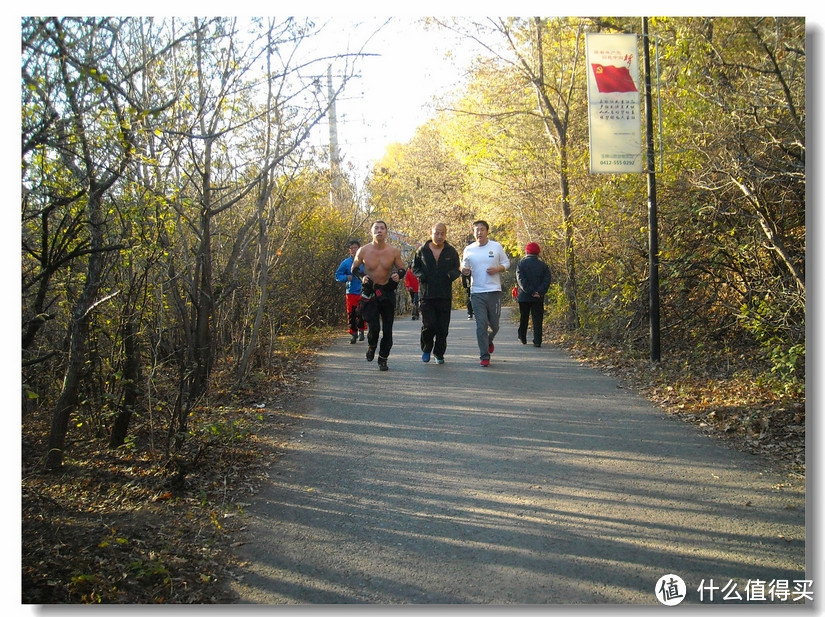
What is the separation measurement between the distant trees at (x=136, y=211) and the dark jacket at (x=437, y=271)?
2073 mm

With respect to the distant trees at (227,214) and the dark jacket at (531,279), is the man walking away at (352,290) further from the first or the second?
the dark jacket at (531,279)

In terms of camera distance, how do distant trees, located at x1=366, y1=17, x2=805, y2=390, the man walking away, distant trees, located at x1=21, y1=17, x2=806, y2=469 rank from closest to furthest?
1. distant trees, located at x1=21, y1=17, x2=806, y2=469
2. distant trees, located at x1=366, y1=17, x2=805, y2=390
3. the man walking away

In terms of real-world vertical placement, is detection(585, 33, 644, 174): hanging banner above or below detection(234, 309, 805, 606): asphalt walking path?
above

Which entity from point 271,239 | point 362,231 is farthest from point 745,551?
point 362,231

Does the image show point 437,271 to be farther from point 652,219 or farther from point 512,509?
point 512,509

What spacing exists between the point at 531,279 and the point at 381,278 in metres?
3.94

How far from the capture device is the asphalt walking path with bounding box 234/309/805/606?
3.99 m

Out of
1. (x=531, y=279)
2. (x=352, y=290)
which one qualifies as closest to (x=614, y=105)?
(x=531, y=279)

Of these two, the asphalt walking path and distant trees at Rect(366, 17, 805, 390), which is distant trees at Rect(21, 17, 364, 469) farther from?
distant trees at Rect(366, 17, 805, 390)

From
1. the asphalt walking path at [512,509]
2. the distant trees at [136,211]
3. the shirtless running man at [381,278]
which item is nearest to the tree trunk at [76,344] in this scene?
the distant trees at [136,211]

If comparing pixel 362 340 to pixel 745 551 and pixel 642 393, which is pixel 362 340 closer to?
pixel 642 393

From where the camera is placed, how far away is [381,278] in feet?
33.9

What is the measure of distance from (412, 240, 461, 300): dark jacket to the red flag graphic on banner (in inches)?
119

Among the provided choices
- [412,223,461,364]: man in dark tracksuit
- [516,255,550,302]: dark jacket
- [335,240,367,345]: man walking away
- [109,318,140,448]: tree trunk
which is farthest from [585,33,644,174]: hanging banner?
[109,318,140,448]: tree trunk
